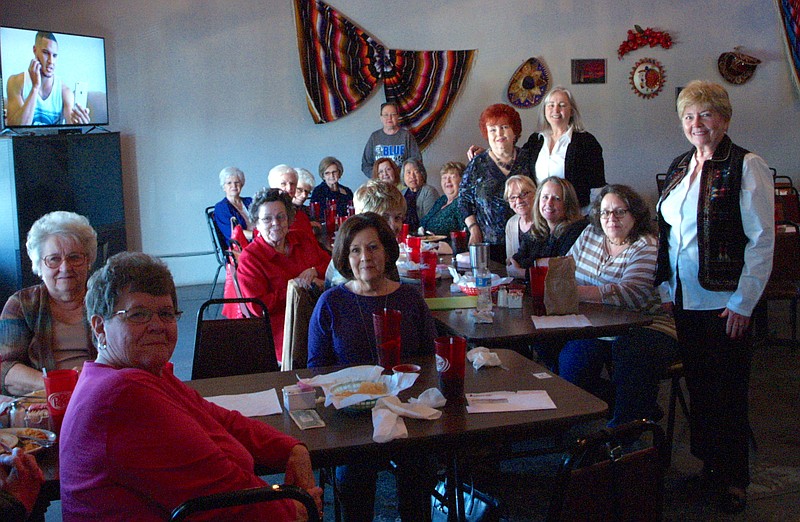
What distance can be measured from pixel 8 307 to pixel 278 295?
4.20ft

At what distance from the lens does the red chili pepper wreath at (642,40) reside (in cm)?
831

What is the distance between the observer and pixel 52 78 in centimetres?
630

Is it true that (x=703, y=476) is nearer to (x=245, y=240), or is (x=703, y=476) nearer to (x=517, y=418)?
(x=517, y=418)

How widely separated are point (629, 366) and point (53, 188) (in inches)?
183

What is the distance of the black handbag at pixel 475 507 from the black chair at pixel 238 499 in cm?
91

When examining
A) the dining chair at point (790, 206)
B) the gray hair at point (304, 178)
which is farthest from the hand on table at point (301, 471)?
the dining chair at point (790, 206)

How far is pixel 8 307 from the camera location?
8.34 ft

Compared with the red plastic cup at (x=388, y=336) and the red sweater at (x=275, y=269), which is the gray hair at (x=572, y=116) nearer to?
the red sweater at (x=275, y=269)

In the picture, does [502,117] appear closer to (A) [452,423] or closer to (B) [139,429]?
(A) [452,423]

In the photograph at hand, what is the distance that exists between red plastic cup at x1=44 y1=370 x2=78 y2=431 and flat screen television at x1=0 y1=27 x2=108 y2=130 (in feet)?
15.2

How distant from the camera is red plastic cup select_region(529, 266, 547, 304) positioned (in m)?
3.16

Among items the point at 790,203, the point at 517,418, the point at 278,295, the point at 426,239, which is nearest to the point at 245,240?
the point at 426,239

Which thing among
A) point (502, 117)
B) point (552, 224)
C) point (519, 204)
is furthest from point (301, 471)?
point (502, 117)

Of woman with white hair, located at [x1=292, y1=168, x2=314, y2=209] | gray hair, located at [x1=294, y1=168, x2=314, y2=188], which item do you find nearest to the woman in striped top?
woman with white hair, located at [x1=292, y1=168, x2=314, y2=209]
